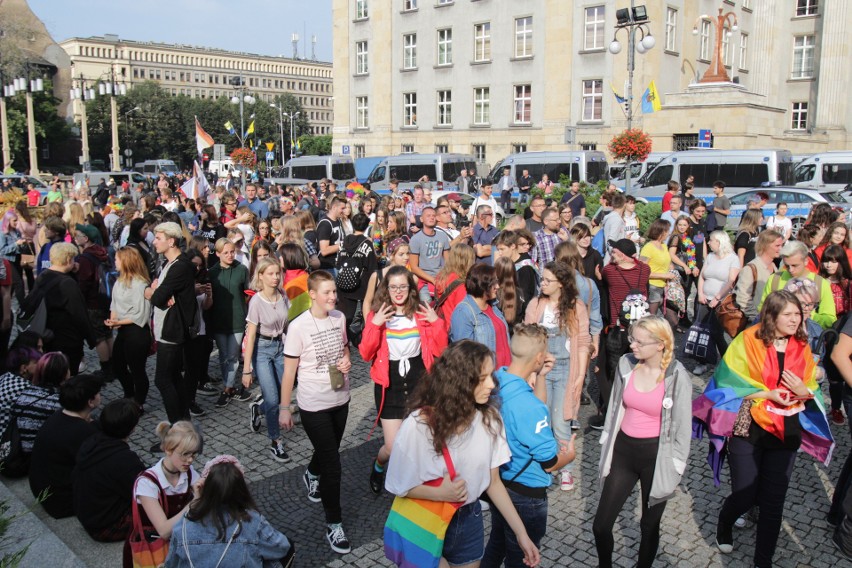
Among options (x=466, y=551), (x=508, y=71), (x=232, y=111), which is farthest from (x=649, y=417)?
(x=232, y=111)

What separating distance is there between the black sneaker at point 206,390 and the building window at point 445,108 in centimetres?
3831

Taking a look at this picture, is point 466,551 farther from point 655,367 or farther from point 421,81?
point 421,81

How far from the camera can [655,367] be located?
4391 millimetres

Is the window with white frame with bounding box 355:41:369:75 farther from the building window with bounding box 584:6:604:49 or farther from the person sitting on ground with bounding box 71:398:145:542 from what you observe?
the person sitting on ground with bounding box 71:398:145:542

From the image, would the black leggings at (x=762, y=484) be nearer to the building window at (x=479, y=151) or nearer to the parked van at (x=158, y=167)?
the building window at (x=479, y=151)

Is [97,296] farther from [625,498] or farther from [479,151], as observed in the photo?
[479,151]

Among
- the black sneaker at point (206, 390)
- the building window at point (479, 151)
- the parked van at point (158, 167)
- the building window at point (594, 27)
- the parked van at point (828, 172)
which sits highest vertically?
the building window at point (594, 27)

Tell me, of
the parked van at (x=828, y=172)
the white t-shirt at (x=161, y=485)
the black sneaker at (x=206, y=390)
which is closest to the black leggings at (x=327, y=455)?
the white t-shirt at (x=161, y=485)

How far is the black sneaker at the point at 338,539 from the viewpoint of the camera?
4945 mm

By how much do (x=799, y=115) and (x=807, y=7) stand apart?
6.95 metres

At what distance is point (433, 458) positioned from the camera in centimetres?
340

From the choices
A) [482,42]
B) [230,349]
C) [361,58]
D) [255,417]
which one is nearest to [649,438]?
[255,417]

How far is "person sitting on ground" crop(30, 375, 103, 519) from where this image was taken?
5055 millimetres

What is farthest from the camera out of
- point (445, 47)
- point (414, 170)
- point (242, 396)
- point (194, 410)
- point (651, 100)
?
point (445, 47)
